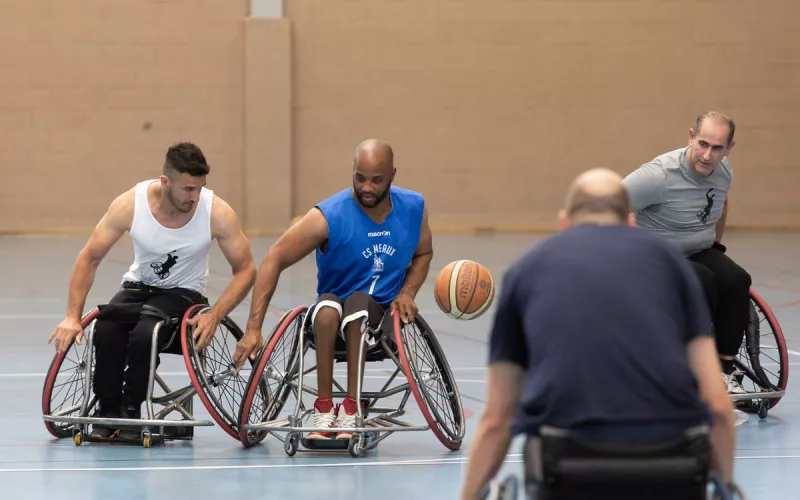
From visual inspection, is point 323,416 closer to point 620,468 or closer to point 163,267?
point 163,267

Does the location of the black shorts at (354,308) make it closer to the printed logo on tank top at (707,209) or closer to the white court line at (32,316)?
the printed logo on tank top at (707,209)

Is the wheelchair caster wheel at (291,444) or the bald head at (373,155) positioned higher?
the bald head at (373,155)

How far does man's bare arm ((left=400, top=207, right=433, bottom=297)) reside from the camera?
187 inches

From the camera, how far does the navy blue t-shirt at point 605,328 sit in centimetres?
234

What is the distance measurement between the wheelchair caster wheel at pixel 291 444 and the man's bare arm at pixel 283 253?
415 mm

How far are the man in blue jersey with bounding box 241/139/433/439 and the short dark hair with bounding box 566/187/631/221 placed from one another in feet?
6.73

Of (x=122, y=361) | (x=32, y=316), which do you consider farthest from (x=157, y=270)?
(x=32, y=316)

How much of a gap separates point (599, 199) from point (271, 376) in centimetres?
239

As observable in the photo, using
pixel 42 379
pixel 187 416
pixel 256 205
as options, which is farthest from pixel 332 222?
pixel 256 205

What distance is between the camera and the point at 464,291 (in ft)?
17.8

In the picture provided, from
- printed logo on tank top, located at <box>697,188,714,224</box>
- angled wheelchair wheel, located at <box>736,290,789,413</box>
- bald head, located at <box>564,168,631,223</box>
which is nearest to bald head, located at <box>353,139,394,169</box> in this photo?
printed logo on tank top, located at <box>697,188,714,224</box>

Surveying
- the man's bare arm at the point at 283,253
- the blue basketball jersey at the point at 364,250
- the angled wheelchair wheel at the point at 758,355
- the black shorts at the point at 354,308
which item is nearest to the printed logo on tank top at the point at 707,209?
the angled wheelchair wheel at the point at 758,355

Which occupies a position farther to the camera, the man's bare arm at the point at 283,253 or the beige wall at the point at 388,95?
the beige wall at the point at 388,95

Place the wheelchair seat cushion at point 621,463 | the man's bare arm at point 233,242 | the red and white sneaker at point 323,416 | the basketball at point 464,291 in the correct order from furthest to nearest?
the basketball at point 464,291 → the man's bare arm at point 233,242 → the red and white sneaker at point 323,416 → the wheelchair seat cushion at point 621,463
